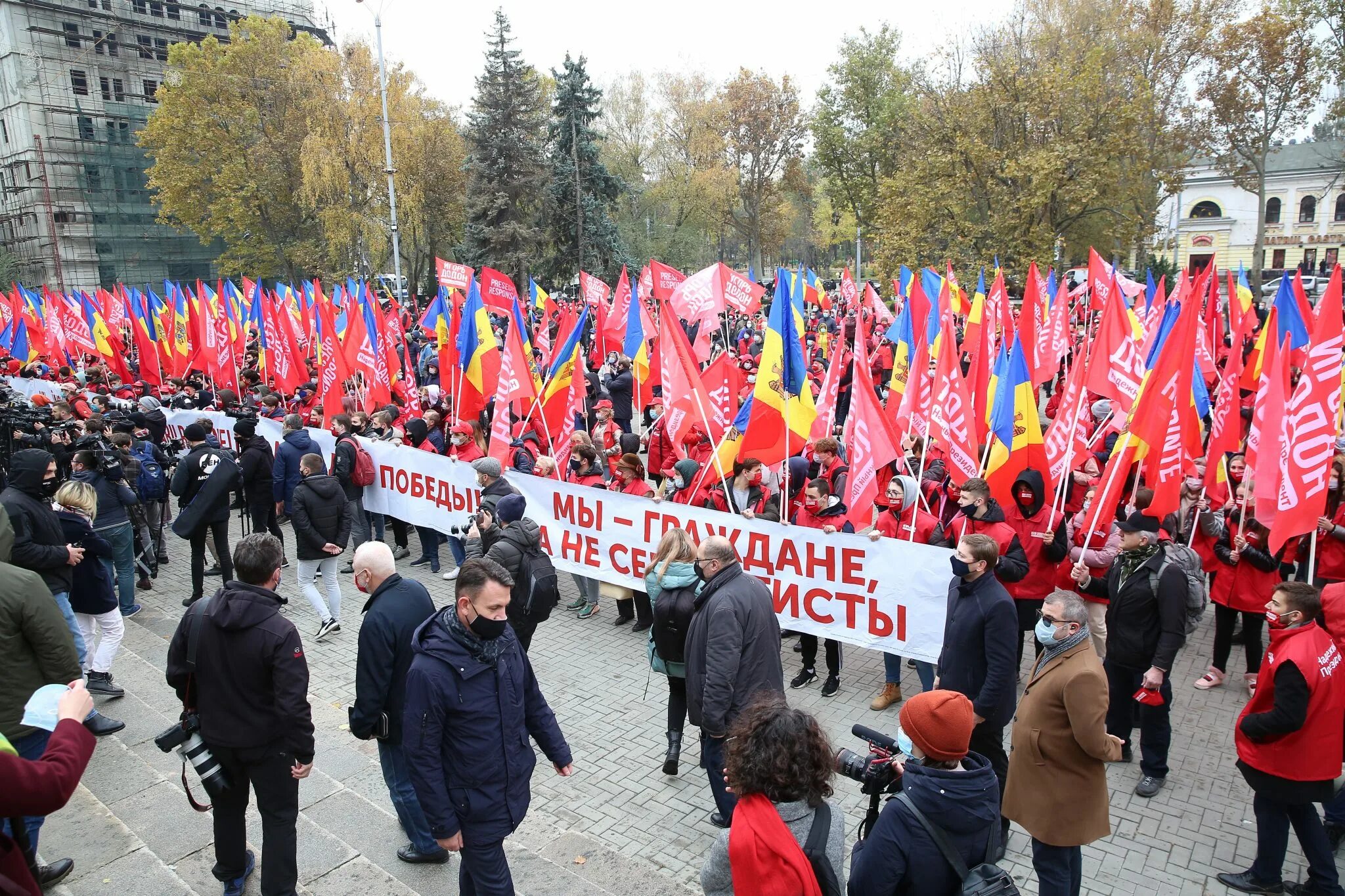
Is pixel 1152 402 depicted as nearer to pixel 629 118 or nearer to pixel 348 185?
pixel 348 185

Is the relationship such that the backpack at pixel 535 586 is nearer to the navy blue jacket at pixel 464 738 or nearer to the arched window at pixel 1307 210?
the navy blue jacket at pixel 464 738

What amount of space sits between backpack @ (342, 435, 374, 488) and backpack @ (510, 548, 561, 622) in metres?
4.96

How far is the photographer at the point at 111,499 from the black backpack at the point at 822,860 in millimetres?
7157

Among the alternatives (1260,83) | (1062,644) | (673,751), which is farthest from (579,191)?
(1062,644)

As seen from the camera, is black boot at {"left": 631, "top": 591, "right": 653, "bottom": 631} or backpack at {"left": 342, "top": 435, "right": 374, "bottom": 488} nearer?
black boot at {"left": 631, "top": 591, "right": 653, "bottom": 631}

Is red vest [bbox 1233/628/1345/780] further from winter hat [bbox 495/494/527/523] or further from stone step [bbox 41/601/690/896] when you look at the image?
winter hat [bbox 495/494/527/523]

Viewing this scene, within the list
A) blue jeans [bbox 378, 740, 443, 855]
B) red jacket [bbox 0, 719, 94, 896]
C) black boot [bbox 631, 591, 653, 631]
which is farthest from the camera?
black boot [bbox 631, 591, 653, 631]

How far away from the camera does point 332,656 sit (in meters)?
7.88

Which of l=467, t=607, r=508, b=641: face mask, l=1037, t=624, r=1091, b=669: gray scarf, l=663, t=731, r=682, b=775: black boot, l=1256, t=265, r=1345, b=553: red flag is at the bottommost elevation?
l=663, t=731, r=682, b=775: black boot

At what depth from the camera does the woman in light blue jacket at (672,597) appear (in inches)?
200

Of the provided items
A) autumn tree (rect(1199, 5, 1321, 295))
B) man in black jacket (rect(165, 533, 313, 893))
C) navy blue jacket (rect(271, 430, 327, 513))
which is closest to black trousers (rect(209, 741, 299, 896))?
man in black jacket (rect(165, 533, 313, 893))

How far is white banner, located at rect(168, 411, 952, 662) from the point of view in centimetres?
639

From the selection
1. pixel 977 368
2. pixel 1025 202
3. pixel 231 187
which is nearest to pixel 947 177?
pixel 1025 202

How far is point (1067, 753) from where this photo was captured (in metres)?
4.06
